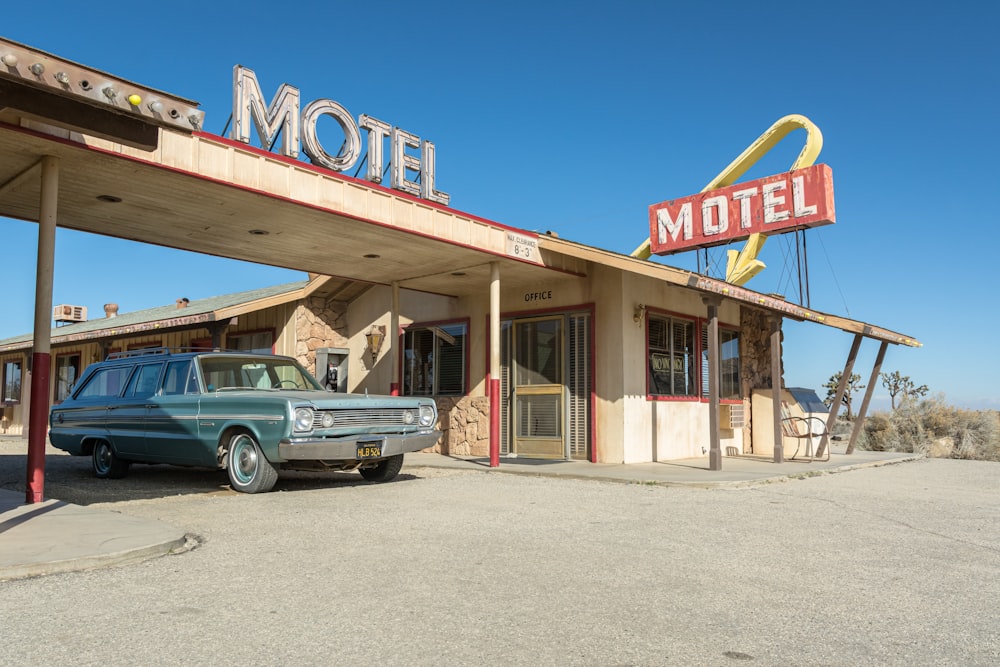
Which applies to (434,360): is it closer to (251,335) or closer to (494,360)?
(494,360)

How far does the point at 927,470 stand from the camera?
44.7 ft

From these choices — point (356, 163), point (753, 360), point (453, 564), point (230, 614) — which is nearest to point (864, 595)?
point (453, 564)

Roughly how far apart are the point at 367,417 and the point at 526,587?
4.46 m

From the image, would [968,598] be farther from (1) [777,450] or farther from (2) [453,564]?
(1) [777,450]

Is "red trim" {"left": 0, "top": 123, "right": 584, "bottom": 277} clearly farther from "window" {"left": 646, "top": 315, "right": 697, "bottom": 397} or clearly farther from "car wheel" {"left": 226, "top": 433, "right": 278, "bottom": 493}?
"car wheel" {"left": 226, "top": 433, "right": 278, "bottom": 493}

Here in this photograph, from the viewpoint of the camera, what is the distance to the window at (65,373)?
24.2 metres

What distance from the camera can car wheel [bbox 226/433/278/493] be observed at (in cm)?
837

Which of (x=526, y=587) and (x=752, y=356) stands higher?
(x=752, y=356)

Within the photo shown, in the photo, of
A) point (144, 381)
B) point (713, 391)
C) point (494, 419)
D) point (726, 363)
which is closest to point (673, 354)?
point (726, 363)

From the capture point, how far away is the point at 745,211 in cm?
1858

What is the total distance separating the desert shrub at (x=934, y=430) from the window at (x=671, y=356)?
7269 millimetres

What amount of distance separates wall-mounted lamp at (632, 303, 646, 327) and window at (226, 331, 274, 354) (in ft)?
30.0

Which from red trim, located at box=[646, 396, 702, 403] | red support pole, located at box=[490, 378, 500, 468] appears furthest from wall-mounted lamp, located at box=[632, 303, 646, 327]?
red support pole, located at box=[490, 378, 500, 468]

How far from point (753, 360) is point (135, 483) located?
12.6 m
